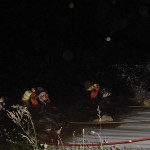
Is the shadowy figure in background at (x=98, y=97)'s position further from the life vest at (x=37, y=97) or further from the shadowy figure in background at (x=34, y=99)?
the life vest at (x=37, y=97)

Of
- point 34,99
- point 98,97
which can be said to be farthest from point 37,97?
point 98,97

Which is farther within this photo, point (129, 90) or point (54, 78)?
point (54, 78)

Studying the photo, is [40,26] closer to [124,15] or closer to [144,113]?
[124,15]

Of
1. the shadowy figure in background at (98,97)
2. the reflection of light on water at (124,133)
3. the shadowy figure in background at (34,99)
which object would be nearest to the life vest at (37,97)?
the shadowy figure in background at (34,99)

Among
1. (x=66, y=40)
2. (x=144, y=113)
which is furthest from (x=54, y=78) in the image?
(x=144, y=113)

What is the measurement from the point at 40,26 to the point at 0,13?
11.7 ft

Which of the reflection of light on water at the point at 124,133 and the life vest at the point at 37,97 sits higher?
the life vest at the point at 37,97

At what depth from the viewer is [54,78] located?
21.5 meters

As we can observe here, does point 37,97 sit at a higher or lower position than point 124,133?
higher

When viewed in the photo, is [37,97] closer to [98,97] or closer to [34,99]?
[34,99]

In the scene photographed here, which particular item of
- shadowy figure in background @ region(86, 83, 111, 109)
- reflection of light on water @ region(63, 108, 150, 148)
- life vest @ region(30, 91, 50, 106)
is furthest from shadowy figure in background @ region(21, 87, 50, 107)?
reflection of light on water @ region(63, 108, 150, 148)

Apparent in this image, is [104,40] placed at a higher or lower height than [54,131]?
higher

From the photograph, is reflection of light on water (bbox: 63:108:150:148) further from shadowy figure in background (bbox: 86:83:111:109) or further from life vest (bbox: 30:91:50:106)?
life vest (bbox: 30:91:50:106)

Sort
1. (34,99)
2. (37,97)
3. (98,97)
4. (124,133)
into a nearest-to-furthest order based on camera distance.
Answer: (124,133)
(34,99)
(37,97)
(98,97)
